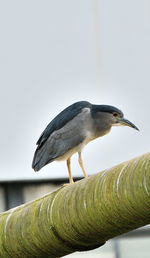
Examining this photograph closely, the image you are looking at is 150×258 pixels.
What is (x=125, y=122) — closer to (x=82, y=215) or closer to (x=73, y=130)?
(x=73, y=130)

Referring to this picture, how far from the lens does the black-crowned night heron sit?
6.53 metres

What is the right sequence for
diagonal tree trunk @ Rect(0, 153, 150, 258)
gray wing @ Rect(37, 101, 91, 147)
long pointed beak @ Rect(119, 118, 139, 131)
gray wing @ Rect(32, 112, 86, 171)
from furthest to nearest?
long pointed beak @ Rect(119, 118, 139, 131)
gray wing @ Rect(37, 101, 91, 147)
gray wing @ Rect(32, 112, 86, 171)
diagonal tree trunk @ Rect(0, 153, 150, 258)

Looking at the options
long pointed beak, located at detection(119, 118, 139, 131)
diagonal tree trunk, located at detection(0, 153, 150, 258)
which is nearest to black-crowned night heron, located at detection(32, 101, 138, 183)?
long pointed beak, located at detection(119, 118, 139, 131)

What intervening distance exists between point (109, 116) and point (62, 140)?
1.64ft

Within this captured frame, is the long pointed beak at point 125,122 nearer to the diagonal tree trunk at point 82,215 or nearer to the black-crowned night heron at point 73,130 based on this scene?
A: the black-crowned night heron at point 73,130

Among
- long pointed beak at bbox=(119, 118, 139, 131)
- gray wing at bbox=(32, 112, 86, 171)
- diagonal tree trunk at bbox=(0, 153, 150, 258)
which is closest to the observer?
diagonal tree trunk at bbox=(0, 153, 150, 258)

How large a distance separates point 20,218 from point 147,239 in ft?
19.6

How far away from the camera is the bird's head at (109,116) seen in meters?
6.88

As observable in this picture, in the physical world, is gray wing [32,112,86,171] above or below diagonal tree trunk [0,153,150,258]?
below

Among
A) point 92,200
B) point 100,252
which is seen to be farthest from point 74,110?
point 100,252

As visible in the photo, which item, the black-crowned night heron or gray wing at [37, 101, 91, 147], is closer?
the black-crowned night heron

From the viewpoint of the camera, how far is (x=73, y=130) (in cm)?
669

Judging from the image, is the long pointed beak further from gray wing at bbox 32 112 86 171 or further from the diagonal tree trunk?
the diagonal tree trunk

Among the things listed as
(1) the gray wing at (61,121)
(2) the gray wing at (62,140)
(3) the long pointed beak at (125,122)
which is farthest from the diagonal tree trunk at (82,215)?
(3) the long pointed beak at (125,122)
